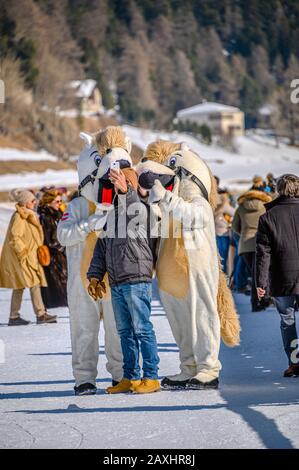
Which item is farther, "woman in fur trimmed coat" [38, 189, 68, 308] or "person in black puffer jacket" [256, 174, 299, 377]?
"woman in fur trimmed coat" [38, 189, 68, 308]

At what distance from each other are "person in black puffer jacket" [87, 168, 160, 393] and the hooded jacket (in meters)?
6.10

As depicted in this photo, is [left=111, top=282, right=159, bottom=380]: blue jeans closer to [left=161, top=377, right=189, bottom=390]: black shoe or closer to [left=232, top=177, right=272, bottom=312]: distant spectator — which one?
[left=161, top=377, right=189, bottom=390]: black shoe

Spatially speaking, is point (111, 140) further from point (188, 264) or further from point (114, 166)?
point (188, 264)

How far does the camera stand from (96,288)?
735 cm

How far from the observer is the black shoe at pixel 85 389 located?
7.44 meters

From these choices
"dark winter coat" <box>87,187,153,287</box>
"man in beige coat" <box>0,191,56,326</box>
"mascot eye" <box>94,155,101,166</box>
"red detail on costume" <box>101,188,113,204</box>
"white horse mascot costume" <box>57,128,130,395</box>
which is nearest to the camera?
"dark winter coat" <box>87,187,153,287</box>

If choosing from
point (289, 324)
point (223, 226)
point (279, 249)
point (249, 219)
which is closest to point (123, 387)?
point (289, 324)

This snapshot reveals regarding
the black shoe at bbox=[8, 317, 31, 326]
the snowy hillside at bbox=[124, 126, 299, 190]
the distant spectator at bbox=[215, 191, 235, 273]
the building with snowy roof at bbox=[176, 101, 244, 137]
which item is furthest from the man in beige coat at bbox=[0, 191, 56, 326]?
the building with snowy roof at bbox=[176, 101, 244, 137]

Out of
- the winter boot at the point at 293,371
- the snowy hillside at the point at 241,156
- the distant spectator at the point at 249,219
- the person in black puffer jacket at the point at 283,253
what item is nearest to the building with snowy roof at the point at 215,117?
the snowy hillside at the point at 241,156

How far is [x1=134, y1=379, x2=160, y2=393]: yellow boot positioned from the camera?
7.31m

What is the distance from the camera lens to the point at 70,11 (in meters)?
148

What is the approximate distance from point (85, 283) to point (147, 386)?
785 millimetres
